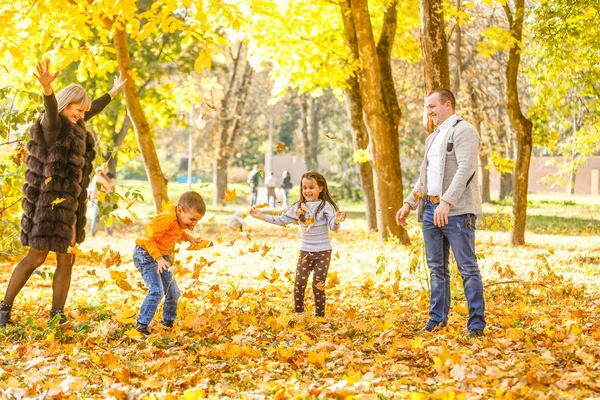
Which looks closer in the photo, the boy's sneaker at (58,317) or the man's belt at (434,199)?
the man's belt at (434,199)

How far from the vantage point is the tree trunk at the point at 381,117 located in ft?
44.3

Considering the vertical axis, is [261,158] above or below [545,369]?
above

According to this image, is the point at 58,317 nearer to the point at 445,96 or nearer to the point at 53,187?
the point at 53,187

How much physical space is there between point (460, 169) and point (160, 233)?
2488 millimetres

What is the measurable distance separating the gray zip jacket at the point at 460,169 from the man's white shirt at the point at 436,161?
0.11ft

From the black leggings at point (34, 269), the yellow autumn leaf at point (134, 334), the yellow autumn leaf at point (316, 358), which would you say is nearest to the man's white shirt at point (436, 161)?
the yellow autumn leaf at point (316, 358)

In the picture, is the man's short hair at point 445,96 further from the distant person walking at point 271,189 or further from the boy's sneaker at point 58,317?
the distant person walking at point 271,189

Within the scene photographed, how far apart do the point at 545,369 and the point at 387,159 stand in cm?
1013

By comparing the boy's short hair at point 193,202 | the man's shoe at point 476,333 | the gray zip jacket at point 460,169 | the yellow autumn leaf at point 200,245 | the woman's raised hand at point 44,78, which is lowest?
the man's shoe at point 476,333

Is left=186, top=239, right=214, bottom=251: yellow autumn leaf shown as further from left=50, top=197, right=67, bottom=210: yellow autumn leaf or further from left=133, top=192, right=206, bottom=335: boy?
left=50, top=197, right=67, bottom=210: yellow autumn leaf

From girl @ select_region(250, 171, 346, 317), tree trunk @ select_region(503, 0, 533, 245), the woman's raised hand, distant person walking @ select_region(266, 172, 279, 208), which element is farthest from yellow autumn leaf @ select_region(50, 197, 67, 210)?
distant person walking @ select_region(266, 172, 279, 208)

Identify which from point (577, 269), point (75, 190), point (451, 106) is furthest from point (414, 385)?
point (577, 269)

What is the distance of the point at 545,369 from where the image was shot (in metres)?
4.74

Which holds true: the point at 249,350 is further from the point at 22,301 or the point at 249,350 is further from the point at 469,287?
the point at 22,301
